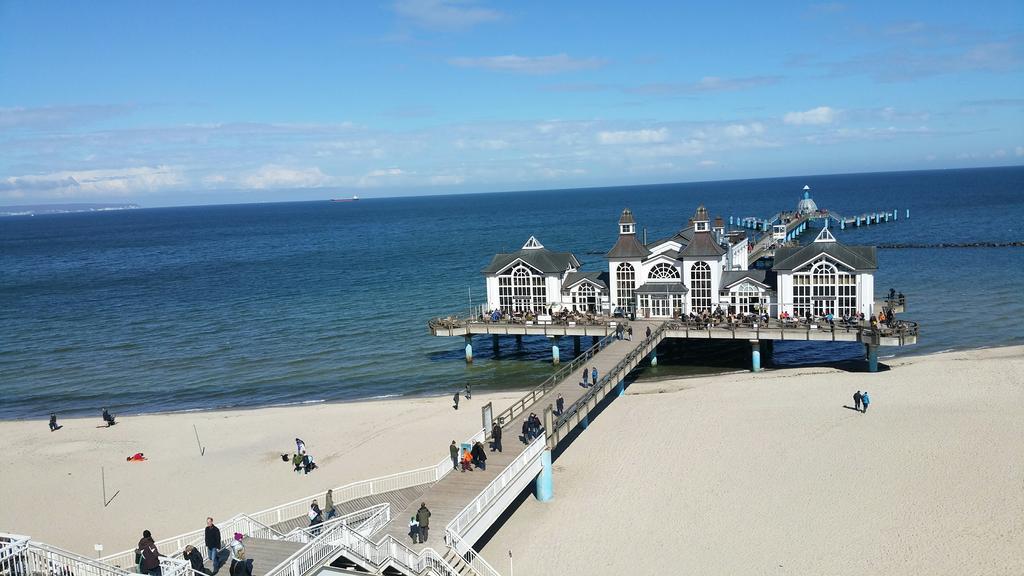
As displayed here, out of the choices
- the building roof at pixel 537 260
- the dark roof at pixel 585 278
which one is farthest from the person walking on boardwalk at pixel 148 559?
the dark roof at pixel 585 278

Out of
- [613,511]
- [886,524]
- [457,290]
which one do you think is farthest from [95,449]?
[457,290]

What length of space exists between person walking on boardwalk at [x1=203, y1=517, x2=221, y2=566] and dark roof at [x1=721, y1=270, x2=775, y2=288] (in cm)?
2873

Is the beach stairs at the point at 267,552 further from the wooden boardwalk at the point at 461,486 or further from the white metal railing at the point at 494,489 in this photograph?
the white metal railing at the point at 494,489

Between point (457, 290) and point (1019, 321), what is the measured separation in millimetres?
36345

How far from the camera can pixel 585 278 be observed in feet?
137

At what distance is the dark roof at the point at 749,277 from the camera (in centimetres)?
3931

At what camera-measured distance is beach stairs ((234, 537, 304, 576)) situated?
15648 mm

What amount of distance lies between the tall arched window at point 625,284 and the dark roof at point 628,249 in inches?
20.1

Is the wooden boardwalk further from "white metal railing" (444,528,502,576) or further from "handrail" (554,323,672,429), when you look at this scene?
"handrail" (554,323,672,429)

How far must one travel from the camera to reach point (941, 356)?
37.6m

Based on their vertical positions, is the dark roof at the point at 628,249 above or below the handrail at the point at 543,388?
above

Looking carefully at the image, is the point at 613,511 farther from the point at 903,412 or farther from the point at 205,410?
the point at 205,410

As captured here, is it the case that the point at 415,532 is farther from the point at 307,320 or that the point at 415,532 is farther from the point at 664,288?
the point at 307,320

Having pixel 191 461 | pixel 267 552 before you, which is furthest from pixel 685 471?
pixel 191 461
